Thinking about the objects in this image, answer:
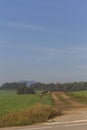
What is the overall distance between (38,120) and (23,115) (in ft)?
2.64

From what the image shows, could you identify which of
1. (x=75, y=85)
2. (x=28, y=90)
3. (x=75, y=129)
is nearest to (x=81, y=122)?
(x=75, y=129)

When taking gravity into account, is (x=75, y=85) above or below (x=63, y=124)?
above

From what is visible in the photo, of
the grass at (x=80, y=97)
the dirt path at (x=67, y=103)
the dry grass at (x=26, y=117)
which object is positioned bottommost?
the dry grass at (x=26, y=117)

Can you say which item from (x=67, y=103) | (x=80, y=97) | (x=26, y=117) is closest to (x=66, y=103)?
(x=67, y=103)

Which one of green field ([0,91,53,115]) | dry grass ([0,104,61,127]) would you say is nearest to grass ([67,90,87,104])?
green field ([0,91,53,115])

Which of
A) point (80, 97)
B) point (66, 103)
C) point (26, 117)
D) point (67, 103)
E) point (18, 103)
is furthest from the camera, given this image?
point (80, 97)

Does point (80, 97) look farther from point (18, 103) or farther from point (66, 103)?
point (66, 103)

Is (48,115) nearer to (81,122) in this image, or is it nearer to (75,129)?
(81,122)

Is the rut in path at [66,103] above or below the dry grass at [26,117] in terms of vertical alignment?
above

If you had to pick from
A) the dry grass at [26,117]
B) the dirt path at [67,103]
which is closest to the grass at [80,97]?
the dirt path at [67,103]

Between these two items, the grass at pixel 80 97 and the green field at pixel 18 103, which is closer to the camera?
the green field at pixel 18 103

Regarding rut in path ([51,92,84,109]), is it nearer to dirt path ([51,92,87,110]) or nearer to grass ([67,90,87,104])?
dirt path ([51,92,87,110])

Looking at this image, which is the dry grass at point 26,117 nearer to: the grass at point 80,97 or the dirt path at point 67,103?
the dirt path at point 67,103

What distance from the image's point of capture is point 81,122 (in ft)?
56.3
